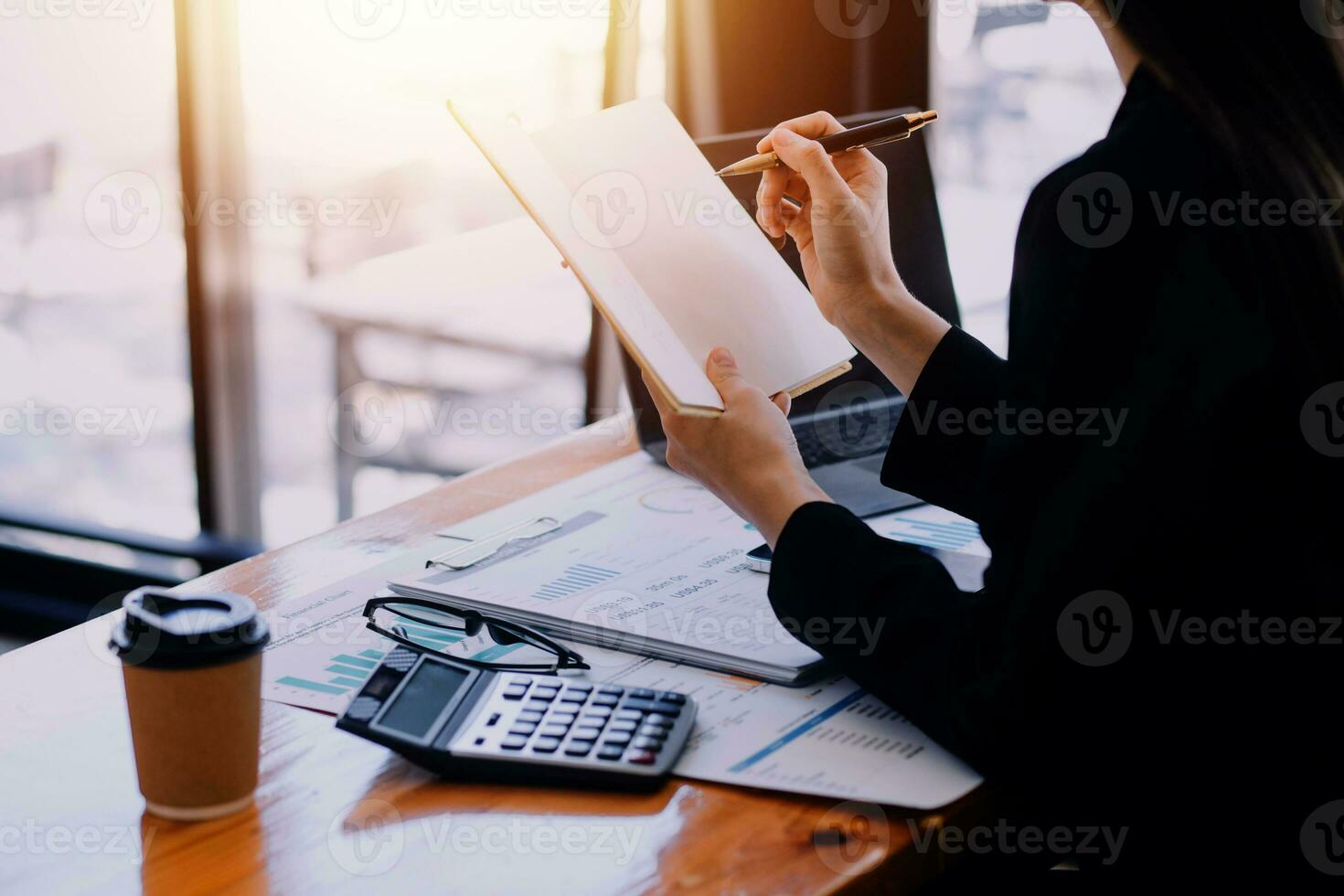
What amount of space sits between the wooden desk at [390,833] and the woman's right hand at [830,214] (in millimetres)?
577

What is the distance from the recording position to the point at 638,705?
2.67 feet

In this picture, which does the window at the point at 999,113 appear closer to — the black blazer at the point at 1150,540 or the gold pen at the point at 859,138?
the gold pen at the point at 859,138

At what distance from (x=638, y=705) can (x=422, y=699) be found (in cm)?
15

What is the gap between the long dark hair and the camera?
709mm

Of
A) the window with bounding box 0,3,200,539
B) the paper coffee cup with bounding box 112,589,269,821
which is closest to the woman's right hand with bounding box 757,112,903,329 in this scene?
the paper coffee cup with bounding box 112,589,269,821

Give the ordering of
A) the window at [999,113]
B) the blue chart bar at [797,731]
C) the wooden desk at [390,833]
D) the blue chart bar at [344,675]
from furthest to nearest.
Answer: the window at [999,113] < the blue chart bar at [344,675] < the blue chart bar at [797,731] < the wooden desk at [390,833]

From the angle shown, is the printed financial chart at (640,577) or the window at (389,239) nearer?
the printed financial chart at (640,577)

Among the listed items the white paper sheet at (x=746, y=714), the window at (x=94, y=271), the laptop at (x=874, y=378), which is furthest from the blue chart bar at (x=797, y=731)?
the window at (x=94, y=271)

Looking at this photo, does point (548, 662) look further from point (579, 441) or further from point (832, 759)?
point (579, 441)

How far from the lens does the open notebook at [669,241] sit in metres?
0.92

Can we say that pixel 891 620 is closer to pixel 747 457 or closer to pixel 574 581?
pixel 747 457

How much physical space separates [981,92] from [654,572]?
1.53 metres

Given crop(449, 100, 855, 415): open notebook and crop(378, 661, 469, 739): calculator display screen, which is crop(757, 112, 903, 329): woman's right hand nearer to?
crop(449, 100, 855, 415): open notebook

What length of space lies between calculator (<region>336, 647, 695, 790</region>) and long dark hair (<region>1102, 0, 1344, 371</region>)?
0.46m
